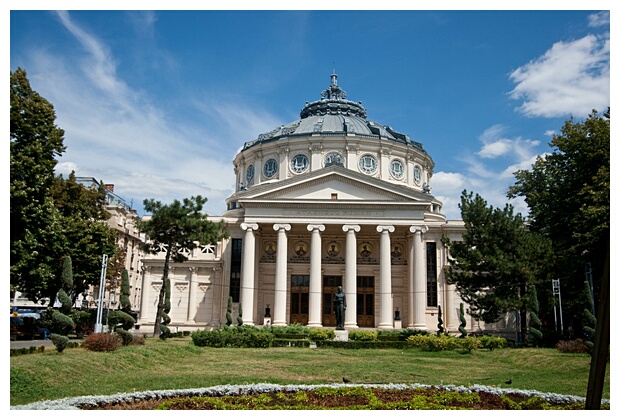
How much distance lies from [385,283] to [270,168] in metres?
18.9

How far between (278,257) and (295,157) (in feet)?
45.7

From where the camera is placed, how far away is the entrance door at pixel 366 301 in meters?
48.7

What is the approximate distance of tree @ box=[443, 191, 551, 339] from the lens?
33375 millimetres

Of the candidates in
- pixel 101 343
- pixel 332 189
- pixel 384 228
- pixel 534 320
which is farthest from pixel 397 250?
pixel 101 343

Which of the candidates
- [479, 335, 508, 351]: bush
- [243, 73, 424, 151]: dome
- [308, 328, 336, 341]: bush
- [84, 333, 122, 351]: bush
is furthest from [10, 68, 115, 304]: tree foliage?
[243, 73, 424, 151]: dome

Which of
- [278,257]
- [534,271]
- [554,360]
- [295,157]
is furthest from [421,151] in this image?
[554,360]

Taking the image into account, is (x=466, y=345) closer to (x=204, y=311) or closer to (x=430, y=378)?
(x=430, y=378)

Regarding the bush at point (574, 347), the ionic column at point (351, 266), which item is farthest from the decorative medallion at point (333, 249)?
the bush at point (574, 347)

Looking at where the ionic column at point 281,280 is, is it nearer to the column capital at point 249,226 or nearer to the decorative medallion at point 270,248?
the column capital at point 249,226

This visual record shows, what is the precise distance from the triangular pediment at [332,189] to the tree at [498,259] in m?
8.41

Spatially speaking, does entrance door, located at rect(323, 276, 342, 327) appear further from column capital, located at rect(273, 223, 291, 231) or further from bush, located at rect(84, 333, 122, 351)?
bush, located at rect(84, 333, 122, 351)

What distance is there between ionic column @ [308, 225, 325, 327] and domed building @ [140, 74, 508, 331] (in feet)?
0.27

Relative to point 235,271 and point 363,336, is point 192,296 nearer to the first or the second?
point 235,271

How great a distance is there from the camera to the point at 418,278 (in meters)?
45.1
